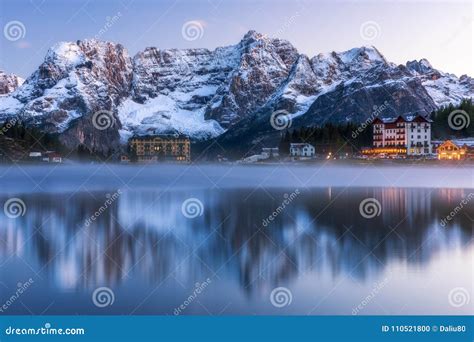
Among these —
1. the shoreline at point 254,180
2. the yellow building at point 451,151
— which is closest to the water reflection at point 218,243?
the shoreline at point 254,180

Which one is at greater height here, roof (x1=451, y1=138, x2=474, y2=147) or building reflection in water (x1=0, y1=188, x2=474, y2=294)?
roof (x1=451, y1=138, x2=474, y2=147)

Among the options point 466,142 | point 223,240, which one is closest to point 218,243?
point 223,240

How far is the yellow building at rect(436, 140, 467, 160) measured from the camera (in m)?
→ 97.9

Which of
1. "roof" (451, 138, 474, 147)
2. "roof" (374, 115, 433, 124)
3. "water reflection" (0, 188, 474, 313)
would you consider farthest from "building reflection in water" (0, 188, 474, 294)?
"roof" (374, 115, 433, 124)

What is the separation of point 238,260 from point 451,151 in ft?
287

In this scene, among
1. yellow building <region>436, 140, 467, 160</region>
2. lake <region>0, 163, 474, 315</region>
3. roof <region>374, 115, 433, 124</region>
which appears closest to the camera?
lake <region>0, 163, 474, 315</region>

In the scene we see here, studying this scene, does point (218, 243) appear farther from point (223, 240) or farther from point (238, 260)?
point (238, 260)

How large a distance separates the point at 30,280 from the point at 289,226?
469 inches

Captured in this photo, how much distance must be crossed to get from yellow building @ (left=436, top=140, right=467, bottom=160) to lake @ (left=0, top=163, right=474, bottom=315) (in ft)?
223

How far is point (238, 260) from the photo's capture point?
63.0ft

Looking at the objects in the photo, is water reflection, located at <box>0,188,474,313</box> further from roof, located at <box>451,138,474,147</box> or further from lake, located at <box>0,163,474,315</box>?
roof, located at <box>451,138,474,147</box>

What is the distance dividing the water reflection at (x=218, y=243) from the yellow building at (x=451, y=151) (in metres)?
65.8

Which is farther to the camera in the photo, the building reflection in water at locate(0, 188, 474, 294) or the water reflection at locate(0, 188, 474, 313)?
the building reflection in water at locate(0, 188, 474, 294)

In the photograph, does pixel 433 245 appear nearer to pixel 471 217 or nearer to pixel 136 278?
pixel 471 217
